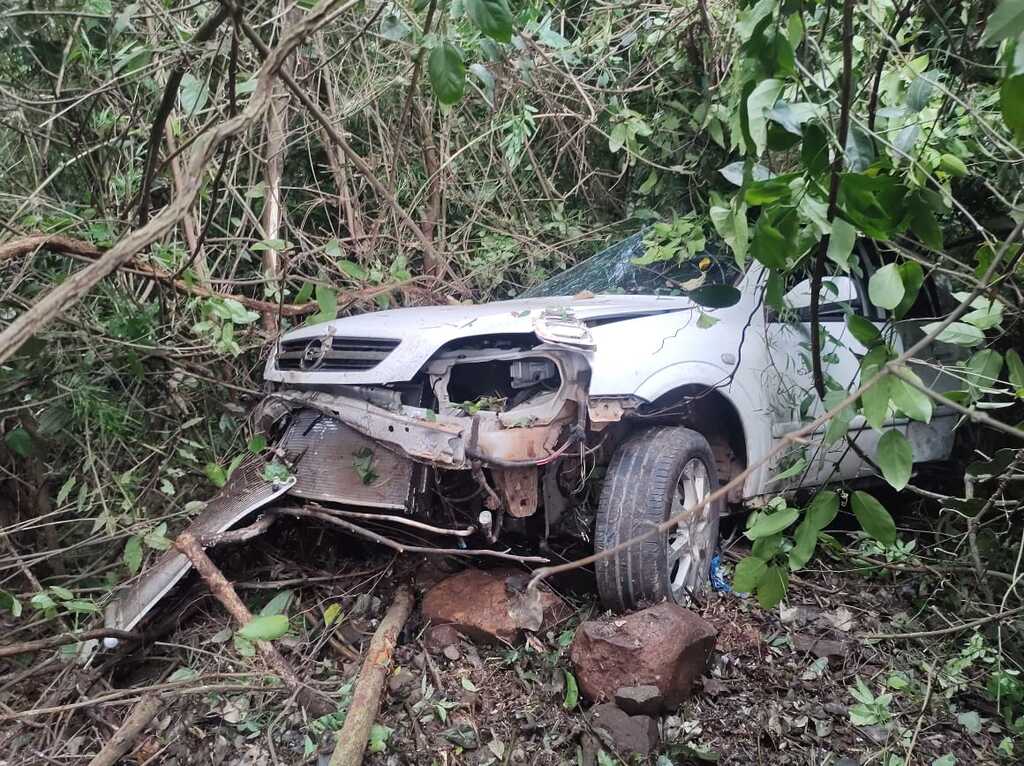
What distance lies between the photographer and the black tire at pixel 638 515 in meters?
3.00

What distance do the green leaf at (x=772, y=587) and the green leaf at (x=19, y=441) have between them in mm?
3114

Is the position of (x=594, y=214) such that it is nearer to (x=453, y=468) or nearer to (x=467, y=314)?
(x=467, y=314)

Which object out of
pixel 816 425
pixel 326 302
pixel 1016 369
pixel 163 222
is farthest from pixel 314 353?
pixel 1016 369

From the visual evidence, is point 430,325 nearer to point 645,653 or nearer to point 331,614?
point 331,614

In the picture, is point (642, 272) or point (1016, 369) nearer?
point (1016, 369)

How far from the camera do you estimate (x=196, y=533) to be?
10.2 ft

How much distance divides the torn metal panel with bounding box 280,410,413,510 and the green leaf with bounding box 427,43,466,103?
155 centimetres

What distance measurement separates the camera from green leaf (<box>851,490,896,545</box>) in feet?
5.99

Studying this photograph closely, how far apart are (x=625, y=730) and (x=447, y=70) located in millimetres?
2200

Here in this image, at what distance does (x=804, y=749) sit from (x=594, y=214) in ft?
14.0

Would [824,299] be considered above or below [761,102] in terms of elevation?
below

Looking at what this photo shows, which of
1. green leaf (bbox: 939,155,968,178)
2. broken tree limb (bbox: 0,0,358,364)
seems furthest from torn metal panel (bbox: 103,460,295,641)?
green leaf (bbox: 939,155,968,178)

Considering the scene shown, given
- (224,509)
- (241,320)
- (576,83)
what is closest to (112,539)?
(224,509)

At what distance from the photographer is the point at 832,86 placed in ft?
7.18
